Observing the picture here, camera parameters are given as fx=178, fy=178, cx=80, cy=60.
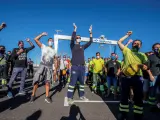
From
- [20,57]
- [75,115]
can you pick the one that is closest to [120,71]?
[75,115]

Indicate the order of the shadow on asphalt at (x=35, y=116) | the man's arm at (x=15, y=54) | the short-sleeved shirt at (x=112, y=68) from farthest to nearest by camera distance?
the short-sleeved shirt at (x=112, y=68) < the man's arm at (x=15, y=54) < the shadow on asphalt at (x=35, y=116)

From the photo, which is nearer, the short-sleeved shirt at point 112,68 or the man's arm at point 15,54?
the man's arm at point 15,54

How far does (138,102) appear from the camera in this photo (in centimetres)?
395

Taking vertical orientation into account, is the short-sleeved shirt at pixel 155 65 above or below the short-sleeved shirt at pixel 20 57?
below

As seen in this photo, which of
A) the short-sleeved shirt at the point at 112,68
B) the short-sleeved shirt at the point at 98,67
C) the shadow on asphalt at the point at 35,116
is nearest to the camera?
the shadow on asphalt at the point at 35,116

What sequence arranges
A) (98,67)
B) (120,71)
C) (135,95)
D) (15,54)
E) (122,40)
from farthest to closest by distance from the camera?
(98,67)
(15,54)
(120,71)
(122,40)
(135,95)

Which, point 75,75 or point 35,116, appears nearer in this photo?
point 35,116

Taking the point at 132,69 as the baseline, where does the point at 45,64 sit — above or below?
above

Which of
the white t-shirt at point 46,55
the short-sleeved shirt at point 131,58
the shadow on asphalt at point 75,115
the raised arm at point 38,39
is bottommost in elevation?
the shadow on asphalt at point 75,115

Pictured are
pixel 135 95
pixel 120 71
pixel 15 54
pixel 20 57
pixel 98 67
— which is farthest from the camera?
pixel 98 67

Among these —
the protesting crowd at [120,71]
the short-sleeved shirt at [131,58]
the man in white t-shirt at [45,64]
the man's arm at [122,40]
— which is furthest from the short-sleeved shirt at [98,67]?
the short-sleeved shirt at [131,58]

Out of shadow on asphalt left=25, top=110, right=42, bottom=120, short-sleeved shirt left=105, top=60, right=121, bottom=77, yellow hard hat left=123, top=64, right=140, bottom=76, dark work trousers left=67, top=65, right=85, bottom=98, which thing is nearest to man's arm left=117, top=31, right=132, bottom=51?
yellow hard hat left=123, top=64, right=140, bottom=76

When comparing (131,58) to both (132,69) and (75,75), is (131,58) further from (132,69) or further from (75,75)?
(75,75)

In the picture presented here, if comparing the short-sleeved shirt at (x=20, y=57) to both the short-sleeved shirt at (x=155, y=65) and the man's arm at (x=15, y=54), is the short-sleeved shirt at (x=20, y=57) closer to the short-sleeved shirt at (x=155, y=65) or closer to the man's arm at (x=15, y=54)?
the man's arm at (x=15, y=54)
